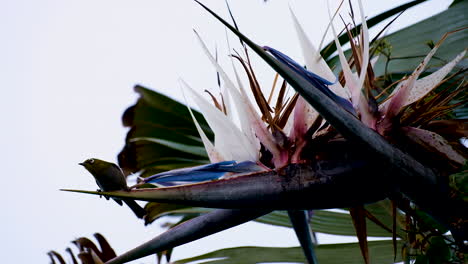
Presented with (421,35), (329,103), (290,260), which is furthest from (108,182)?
(421,35)

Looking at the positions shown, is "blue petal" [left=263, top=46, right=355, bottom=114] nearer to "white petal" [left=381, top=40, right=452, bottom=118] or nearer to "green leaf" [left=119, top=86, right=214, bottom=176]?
"white petal" [left=381, top=40, right=452, bottom=118]

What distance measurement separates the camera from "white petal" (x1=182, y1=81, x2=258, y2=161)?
40cm

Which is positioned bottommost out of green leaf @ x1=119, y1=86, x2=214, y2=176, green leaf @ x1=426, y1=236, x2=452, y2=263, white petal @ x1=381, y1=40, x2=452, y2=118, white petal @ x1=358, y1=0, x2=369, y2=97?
green leaf @ x1=426, y1=236, x2=452, y2=263

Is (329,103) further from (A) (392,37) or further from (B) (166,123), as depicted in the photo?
(B) (166,123)

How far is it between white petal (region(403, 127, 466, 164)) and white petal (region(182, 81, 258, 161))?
0.11 metres

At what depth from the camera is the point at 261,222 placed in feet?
3.02

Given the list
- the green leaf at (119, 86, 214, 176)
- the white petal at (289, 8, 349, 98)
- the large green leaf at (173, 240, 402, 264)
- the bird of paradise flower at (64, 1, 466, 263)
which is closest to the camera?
the bird of paradise flower at (64, 1, 466, 263)

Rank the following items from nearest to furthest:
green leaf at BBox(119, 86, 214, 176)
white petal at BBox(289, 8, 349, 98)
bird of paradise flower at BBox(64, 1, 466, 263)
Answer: bird of paradise flower at BBox(64, 1, 466, 263), white petal at BBox(289, 8, 349, 98), green leaf at BBox(119, 86, 214, 176)

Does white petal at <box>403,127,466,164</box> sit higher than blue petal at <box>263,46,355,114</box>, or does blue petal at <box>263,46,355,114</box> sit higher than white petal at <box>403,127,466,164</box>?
blue petal at <box>263,46,355,114</box>

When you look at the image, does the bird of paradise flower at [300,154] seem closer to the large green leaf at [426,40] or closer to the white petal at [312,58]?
the white petal at [312,58]

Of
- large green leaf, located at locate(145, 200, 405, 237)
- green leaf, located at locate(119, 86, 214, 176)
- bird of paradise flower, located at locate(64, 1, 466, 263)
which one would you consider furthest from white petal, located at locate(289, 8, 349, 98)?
green leaf, located at locate(119, 86, 214, 176)

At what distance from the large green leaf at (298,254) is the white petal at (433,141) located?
1.40ft

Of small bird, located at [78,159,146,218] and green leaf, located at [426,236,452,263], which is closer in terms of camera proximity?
small bird, located at [78,159,146,218]

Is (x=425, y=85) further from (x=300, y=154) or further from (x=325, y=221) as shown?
(x=325, y=221)
